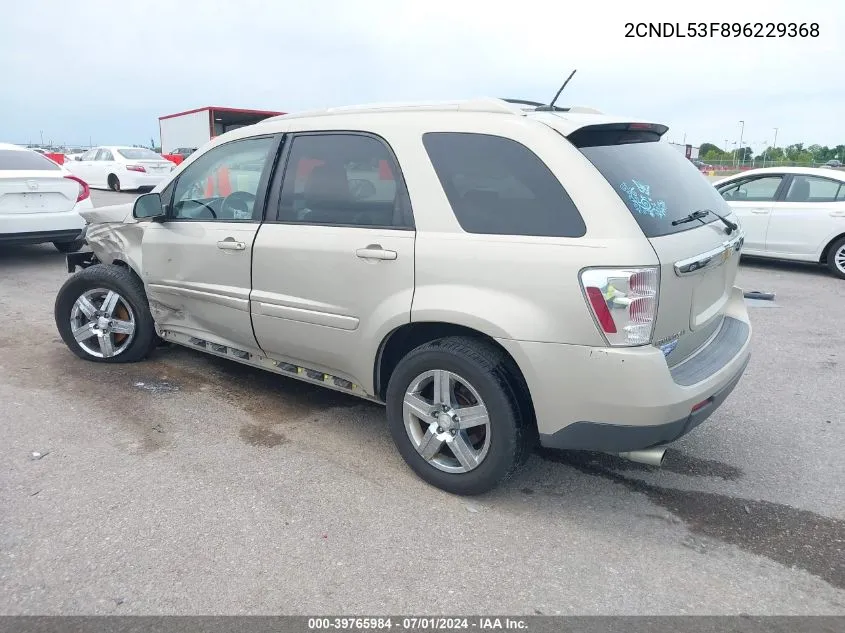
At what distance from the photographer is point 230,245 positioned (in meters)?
4.02

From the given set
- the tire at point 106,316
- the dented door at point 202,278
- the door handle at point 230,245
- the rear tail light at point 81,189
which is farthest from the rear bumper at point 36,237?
the door handle at point 230,245

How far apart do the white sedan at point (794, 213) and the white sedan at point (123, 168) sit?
16238mm

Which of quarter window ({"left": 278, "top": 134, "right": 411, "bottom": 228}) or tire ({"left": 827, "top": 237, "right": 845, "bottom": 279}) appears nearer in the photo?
quarter window ({"left": 278, "top": 134, "right": 411, "bottom": 228})

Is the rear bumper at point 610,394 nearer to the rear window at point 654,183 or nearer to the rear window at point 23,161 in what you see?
the rear window at point 654,183

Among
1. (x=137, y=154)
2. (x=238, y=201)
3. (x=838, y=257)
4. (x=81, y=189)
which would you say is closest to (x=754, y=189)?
(x=838, y=257)

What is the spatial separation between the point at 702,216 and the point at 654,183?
355 millimetres

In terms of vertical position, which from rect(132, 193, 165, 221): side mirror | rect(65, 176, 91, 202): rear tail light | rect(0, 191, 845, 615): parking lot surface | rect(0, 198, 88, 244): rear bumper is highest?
rect(132, 193, 165, 221): side mirror

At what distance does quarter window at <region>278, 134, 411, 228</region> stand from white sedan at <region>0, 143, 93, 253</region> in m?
5.48

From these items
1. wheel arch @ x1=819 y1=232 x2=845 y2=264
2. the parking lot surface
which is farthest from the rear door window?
the parking lot surface

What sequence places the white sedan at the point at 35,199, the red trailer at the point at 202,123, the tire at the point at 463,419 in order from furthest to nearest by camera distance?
the red trailer at the point at 202,123
the white sedan at the point at 35,199
the tire at the point at 463,419

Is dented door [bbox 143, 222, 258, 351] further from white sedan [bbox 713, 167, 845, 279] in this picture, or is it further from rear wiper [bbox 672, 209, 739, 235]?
white sedan [bbox 713, 167, 845, 279]

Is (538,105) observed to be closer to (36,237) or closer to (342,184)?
(342,184)

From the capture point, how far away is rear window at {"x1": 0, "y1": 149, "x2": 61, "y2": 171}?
8414 mm

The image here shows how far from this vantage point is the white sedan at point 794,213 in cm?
916
